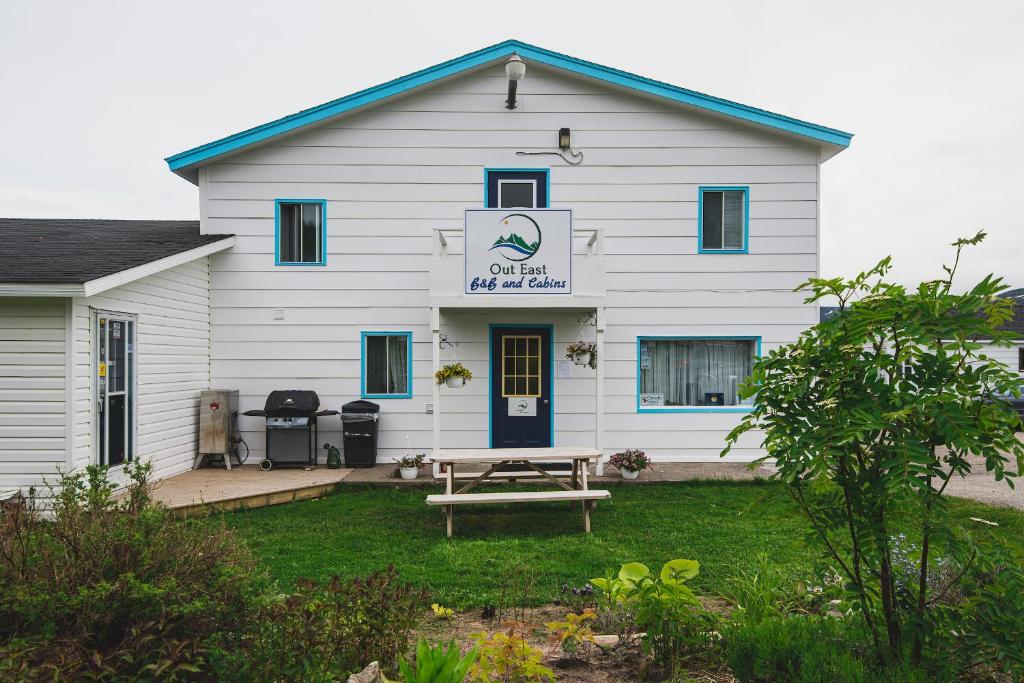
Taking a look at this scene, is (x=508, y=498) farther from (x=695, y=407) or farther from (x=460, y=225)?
(x=460, y=225)

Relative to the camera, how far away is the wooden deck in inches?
309

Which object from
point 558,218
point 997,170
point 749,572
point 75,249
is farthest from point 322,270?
point 997,170

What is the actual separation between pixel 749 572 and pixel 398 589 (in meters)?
3.35

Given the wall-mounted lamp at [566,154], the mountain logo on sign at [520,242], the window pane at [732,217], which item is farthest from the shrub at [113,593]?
the window pane at [732,217]

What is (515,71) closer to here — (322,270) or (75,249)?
(322,270)

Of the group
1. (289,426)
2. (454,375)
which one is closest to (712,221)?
(454,375)

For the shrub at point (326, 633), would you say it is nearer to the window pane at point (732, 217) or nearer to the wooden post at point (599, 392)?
the wooden post at point (599, 392)

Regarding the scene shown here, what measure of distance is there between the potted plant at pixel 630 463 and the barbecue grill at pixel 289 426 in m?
4.52

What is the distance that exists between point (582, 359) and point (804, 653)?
24.7ft

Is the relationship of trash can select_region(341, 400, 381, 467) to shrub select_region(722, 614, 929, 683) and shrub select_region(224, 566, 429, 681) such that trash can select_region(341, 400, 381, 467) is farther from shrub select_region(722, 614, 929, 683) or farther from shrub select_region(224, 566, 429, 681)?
shrub select_region(722, 614, 929, 683)

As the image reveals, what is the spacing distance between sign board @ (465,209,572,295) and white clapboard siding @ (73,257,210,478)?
4.47 m

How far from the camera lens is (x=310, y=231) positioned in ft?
35.2

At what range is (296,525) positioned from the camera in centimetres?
708

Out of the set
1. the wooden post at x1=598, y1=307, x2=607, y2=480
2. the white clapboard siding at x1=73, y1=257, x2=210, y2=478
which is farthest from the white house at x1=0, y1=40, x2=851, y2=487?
the wooden post at x1=598, y1=307, x2=607, y2=480
